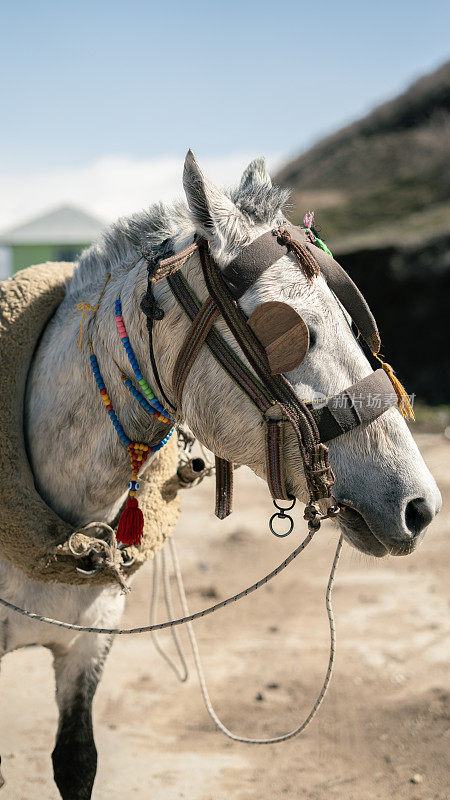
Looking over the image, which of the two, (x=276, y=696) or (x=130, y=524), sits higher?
(x=130, y=524)

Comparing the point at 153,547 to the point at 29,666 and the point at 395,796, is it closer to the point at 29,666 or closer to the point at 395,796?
the point at 395,796

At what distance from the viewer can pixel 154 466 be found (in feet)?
7.63

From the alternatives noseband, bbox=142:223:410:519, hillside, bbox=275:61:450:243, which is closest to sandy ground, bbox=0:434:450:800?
noseband, bbox=142:223:410:519

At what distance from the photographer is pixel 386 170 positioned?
20.3 m

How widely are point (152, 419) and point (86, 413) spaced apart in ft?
0.71

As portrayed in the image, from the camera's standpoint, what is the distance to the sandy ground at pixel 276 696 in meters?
3.18

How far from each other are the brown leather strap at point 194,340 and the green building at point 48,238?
22160 millimetres

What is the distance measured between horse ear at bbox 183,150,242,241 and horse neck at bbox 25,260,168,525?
0.28 m

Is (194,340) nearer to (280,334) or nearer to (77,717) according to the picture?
(280,334)

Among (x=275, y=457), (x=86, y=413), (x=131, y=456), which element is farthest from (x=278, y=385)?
(x=86, y=413)

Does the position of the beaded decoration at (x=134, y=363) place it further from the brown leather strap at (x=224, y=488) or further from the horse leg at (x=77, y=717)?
the horse leg at (x=77, y=717)

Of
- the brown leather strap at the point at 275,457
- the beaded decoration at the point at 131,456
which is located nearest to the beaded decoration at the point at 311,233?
the brown leather strap at the point at 275,457

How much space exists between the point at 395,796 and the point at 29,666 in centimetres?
229

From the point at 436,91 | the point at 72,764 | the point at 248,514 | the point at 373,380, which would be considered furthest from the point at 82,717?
the point at 436,91
